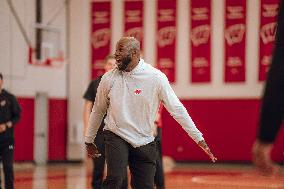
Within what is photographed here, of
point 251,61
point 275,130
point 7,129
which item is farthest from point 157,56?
point 275,130

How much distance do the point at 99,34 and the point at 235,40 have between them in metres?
4.67

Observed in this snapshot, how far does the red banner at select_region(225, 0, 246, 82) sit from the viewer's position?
64.4 ft

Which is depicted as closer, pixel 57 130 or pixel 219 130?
pixel 219 130

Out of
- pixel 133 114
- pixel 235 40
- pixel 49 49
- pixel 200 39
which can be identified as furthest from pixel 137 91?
pixel 200 39

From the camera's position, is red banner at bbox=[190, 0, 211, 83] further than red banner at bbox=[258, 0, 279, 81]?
Yes

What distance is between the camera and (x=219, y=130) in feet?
65.8

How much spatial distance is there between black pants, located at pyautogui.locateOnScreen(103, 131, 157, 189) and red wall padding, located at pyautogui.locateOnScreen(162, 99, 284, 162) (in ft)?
43.7

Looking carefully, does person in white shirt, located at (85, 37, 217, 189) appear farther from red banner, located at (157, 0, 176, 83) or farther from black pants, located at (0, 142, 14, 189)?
red banner, located at (157, 0, 176, 83)

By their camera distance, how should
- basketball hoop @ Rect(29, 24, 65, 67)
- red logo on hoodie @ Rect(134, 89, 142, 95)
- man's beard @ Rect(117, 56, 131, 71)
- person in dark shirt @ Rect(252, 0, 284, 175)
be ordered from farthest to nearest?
1. basketball hoop @ Rect(29, 24, 65, 67)
2. man's beard @ Rect(117, 56, 131, 71)
3. red logo on hoodie @ Rect(134, 89, 142, 95)
4. person in dark shirt @ Rect(252, 0, 284, 175)

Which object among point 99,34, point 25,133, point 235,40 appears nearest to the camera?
point 25,133

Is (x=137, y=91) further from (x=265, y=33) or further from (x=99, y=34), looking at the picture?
(x=99, y=34)

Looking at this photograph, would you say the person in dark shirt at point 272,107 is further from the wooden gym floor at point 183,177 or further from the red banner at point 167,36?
the red banner at point 167,36

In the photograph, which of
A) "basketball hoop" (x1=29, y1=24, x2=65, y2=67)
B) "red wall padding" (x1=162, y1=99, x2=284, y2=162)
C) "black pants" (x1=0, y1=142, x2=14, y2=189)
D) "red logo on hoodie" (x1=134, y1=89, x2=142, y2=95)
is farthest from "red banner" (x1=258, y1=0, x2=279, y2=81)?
"red logo on hoodie" (x1=134, y1=89, x2=142, y2=95)

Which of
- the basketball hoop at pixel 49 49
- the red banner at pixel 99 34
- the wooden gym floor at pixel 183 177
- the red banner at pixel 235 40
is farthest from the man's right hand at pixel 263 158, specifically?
the red banner at pixel 99 34
